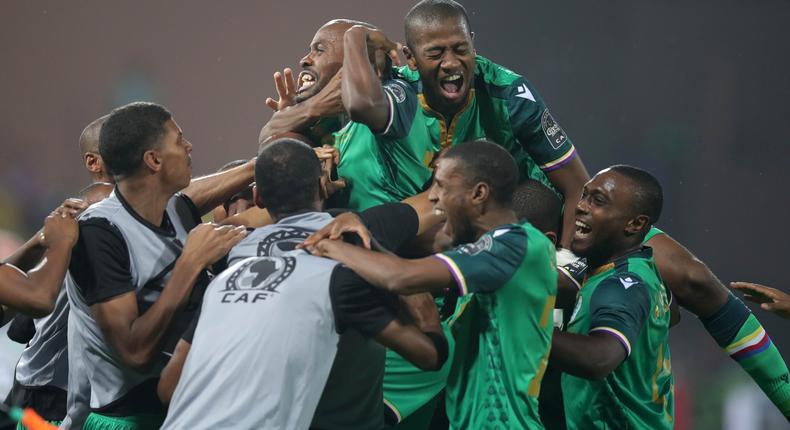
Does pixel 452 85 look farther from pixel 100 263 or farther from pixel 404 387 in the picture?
pixel 100 263

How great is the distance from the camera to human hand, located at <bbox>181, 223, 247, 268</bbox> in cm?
330

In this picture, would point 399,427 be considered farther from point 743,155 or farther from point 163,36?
point 163,36

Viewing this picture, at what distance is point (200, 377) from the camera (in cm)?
290

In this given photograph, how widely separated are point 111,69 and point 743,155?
5.94 meters

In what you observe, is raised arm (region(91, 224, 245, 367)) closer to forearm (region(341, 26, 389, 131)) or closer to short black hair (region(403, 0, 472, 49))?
forearm (region(341, 26, 389, 131))

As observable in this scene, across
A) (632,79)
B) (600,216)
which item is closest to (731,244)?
(632,79)

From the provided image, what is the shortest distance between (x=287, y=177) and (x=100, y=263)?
0.67 meters

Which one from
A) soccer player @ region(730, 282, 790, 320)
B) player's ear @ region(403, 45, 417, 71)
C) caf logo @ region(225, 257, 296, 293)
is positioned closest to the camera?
caf logo @ region(225, 257, 296, 293)

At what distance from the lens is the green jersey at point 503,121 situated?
4078 mm

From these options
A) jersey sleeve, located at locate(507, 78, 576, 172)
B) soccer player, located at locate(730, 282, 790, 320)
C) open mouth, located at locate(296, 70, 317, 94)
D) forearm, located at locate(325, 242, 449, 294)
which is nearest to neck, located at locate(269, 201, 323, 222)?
forearm, located at locate(325, 242, 449, 294)

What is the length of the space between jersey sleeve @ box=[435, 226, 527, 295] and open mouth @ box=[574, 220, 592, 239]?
0.82 meters

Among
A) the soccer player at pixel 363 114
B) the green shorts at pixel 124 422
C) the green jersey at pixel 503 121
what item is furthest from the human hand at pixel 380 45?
the green shorts at pixel 124 422

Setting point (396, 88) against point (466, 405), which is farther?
point (396, 88)

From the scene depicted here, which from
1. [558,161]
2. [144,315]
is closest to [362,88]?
[558,161]
